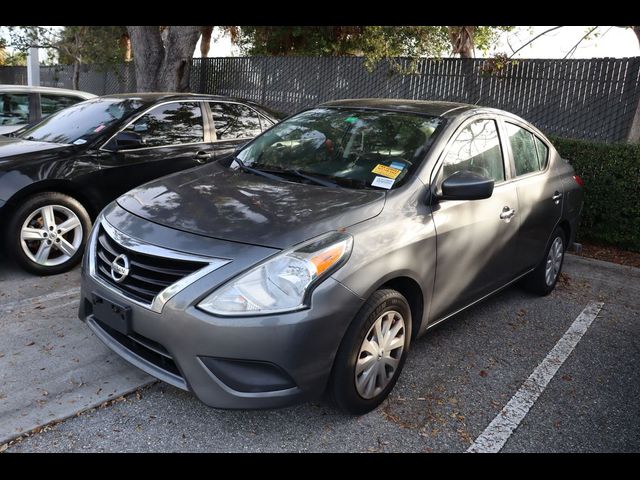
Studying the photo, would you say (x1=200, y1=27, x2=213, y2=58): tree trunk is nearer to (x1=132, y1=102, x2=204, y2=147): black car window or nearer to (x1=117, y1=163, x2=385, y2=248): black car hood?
(x1=132, y1=102, x2=204, y2=147): black car window

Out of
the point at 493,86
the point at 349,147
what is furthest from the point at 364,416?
the point at 493,86

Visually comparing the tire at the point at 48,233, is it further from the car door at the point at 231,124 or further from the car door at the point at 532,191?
the car door at the point at 532,191

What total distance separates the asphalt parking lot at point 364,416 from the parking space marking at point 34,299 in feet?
0.04

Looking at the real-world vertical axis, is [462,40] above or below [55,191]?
above

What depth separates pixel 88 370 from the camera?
3.49 metres

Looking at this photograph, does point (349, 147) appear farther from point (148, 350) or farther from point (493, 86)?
point (493, 86)

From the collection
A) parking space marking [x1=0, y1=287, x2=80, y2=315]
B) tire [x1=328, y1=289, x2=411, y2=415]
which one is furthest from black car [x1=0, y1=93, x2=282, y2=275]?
tire [x1=328, y1=289, x2=411, y2=415]

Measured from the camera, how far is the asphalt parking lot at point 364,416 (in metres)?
2.93

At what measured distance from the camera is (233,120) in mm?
6332

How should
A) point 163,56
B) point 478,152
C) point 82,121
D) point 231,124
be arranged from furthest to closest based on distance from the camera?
point 163,56 → point 231,124 → point 82,121 → point 478,152

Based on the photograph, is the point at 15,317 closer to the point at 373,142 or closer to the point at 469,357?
the point at 373,142

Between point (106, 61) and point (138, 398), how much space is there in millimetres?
17081

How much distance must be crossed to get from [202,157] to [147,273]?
10.4 feet
